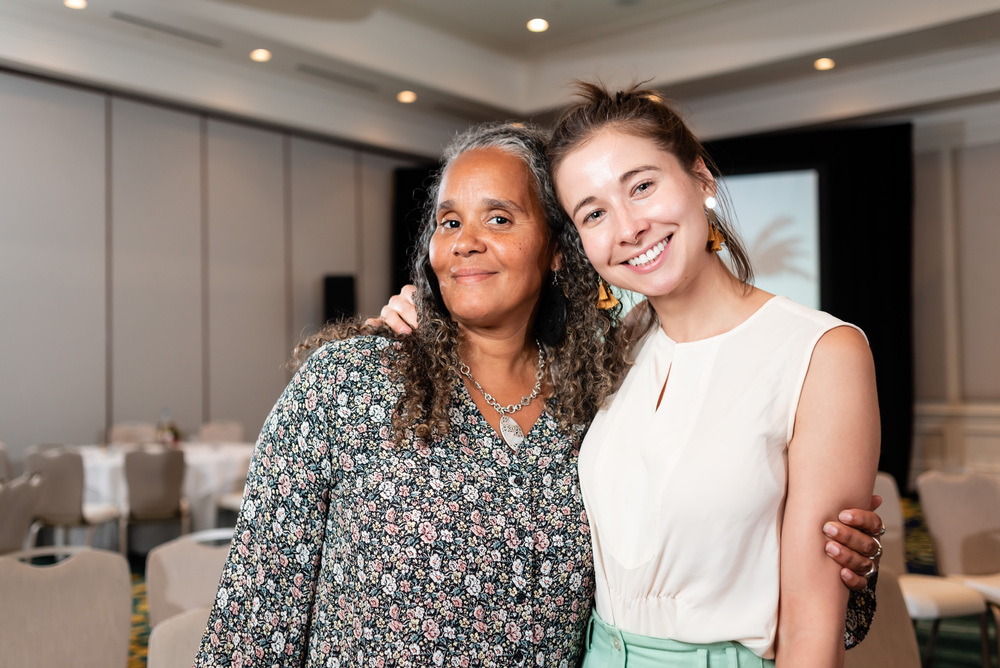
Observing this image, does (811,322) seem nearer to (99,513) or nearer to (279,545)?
(279,545)

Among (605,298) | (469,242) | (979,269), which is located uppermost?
(979,269)

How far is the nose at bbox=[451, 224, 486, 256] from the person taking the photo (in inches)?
62.4

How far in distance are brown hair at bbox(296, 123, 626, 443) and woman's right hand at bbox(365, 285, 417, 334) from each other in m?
0.03

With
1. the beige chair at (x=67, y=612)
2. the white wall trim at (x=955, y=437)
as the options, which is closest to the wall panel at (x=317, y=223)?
the beige chair at (x=67, y=612)

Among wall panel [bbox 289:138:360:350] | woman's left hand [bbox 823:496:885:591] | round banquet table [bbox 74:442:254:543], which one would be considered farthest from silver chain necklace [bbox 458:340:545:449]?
wall panel [bbox 289:138:360:350]

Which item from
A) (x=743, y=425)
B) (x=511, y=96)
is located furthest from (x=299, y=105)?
(x=743, y=425)

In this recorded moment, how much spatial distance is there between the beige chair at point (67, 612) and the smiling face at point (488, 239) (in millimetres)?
1763

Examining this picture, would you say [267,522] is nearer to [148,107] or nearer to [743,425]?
[743,425]

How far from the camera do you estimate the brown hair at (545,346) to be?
157 cm

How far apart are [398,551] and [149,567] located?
183 cm

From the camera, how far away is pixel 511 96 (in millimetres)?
9141

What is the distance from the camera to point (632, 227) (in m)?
1.43

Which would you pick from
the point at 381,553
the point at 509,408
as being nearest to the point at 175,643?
the point at 381,553

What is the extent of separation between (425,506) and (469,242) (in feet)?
1.66
